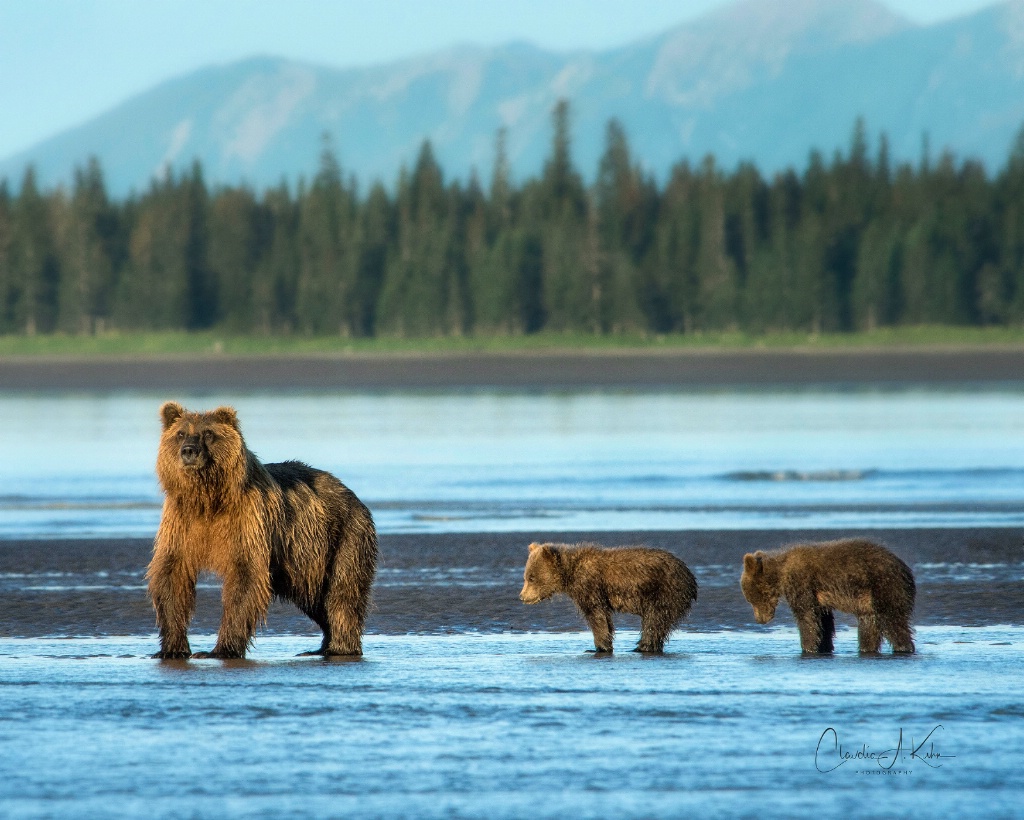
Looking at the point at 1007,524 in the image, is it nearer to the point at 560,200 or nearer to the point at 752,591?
the point at 752,591

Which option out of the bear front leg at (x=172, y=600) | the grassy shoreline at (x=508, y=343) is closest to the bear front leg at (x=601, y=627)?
the bear front leg at (x=172, y=600)

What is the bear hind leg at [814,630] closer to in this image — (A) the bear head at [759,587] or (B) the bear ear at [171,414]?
(A) the bear head at [759,587]

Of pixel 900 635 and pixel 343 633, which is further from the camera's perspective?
pixel 343 633

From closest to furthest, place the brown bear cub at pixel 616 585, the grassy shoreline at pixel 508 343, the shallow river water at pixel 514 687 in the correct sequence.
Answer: the shallow river water at pixel 514 687
the brown bear cub at pixel 616 585
the grassy shoreline at pixel 508 343

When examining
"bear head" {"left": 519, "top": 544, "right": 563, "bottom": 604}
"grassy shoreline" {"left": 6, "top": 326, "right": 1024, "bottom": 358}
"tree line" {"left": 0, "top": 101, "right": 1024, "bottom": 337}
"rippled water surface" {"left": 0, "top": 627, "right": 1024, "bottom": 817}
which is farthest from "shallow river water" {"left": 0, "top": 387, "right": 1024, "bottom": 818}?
"tree line" {"left": 0, "top": 101, "right": 1024, "bottom": 337}

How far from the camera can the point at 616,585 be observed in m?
10.4

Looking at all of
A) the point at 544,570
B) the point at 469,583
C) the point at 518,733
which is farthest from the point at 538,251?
the point at 518,733

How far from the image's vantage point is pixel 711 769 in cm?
725

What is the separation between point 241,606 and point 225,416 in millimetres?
1145

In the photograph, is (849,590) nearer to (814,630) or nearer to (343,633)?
(814,630)

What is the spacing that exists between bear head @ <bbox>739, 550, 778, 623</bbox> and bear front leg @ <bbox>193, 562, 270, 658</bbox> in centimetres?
295

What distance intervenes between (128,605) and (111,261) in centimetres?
12722

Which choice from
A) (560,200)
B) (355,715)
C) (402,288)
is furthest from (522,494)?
(560,200)

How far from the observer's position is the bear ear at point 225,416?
10.1 metres
